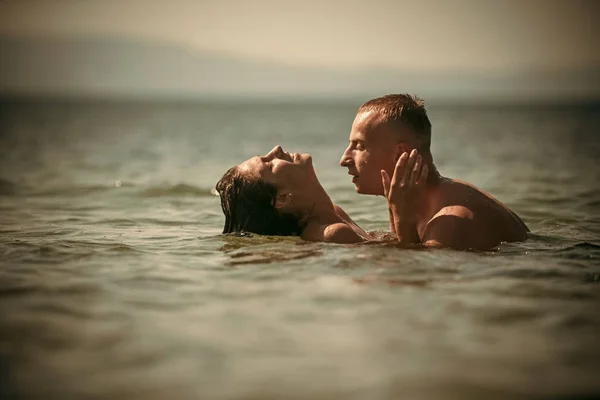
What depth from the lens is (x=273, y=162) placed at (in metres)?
6.79

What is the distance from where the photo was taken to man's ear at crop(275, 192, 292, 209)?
6.72 m

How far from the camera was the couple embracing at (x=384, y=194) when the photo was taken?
5.88 m

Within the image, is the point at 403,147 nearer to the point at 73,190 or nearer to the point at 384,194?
the point at 384,194

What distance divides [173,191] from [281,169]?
5798mm

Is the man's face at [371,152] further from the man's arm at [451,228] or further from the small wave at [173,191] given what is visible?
the small wave at [173,191]

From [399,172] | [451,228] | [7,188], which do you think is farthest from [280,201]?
[7,188]

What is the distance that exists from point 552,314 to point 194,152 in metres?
21.9

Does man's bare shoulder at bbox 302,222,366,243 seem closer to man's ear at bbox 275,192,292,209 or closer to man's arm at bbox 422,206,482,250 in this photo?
man's ear at bbox 275,192,292,209

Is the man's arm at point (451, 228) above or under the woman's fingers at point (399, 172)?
under

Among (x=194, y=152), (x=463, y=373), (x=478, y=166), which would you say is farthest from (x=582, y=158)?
(x=463, y=373)

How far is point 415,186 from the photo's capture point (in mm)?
5836

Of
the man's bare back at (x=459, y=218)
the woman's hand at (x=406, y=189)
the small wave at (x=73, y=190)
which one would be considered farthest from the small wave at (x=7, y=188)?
the man's bare back at (x=459, y=218)

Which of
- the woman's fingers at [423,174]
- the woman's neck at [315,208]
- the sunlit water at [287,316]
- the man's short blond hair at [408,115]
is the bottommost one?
the sunlit water at [287,316]

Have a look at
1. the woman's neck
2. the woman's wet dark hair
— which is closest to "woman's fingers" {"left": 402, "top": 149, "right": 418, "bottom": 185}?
the woman's neck
